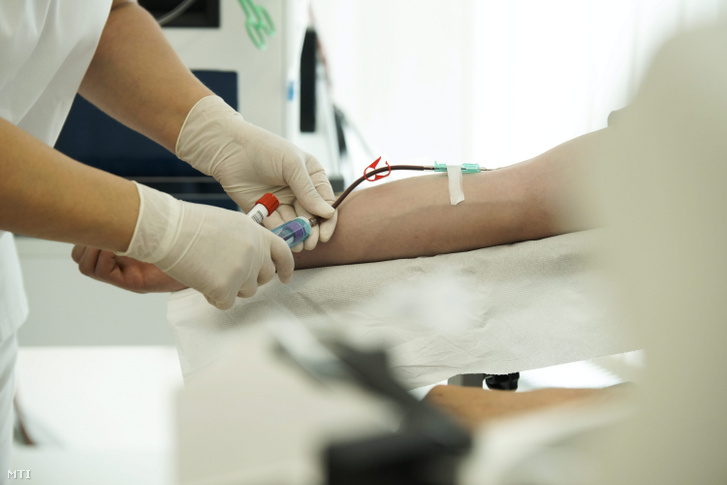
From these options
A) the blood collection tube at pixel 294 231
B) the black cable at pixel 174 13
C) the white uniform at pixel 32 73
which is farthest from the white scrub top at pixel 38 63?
the black cable at pixel 174 13

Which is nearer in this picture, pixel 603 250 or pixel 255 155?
pixel 603 250

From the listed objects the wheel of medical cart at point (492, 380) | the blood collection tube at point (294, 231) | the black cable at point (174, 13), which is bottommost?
the wheel of medical cart at point (492, 380)

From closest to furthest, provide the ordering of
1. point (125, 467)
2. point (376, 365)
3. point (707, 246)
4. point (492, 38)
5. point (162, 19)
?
point (707, 246), point (376, 365), point (125, 467), point (162, 19), point (492, 38)

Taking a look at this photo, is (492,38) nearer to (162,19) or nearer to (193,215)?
(162,19)

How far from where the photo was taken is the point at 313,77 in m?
2.32

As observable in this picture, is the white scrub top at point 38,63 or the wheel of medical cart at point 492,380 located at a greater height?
the white scrub top at point 38,63

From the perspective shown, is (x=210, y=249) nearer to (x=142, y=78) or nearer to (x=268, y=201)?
(x=268, y=201)

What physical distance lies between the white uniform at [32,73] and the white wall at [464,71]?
1.34m

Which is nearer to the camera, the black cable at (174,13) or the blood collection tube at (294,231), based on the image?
the blood collection tube at (294,231)

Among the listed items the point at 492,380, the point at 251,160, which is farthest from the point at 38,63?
the point at 492,380

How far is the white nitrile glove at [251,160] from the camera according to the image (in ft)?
3.35

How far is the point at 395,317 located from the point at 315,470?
33 cm

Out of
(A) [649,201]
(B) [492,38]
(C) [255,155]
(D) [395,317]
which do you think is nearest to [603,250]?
(A) [649,201]

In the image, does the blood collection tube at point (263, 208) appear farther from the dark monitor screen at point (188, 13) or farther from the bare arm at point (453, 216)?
the dark monitor screen at point (188, 13)
